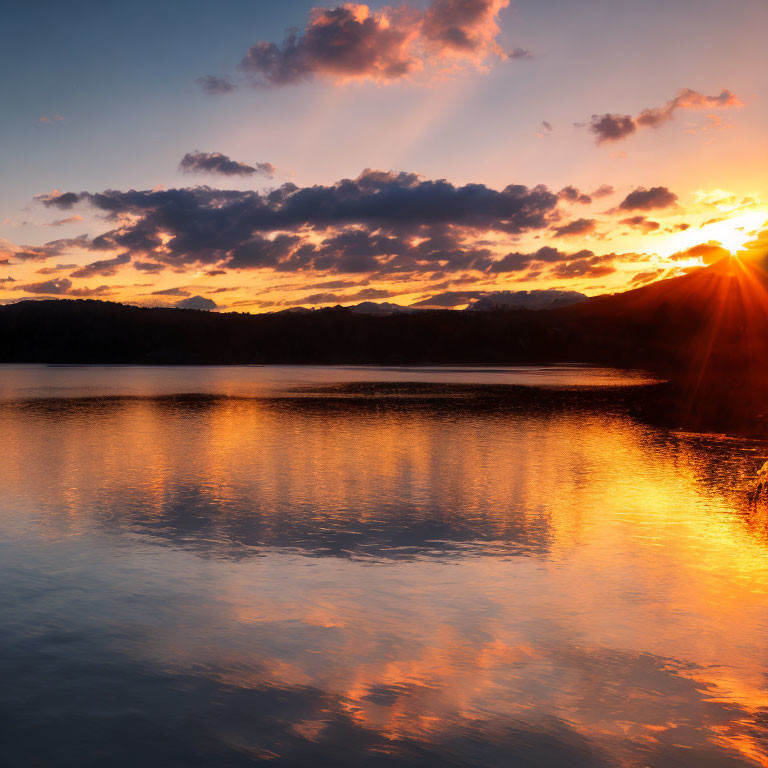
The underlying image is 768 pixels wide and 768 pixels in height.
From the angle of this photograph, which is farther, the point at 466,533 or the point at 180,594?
the point at 466,533

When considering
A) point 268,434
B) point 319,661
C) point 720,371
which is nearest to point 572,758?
point 319,661

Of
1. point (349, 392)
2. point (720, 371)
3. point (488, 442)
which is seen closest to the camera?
point (488, 442)

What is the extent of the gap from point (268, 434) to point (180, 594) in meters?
22.9

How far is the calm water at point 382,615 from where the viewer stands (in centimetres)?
797

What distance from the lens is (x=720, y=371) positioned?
76.2 m

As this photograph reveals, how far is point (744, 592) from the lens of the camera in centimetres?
1284

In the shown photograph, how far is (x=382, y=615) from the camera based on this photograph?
451 inches

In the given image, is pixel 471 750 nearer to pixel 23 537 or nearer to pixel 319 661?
pixel 319 661

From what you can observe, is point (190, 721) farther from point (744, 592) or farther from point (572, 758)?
point (744, 592)

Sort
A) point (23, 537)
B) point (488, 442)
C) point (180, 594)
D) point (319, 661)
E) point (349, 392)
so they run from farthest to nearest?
point (349, 392) < point (488, 442) < point (23, 537) < point (180, 594) < point (319, 661)

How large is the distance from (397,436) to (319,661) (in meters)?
24.4

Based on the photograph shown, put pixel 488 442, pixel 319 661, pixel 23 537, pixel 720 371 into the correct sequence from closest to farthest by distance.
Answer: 1. pixel 319 661
2. pixel 23 537
3. pixel 488 442
4. pixel 720 371

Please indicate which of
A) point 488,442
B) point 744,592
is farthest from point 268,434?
point 744,592

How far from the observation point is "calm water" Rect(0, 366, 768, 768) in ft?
26.1
